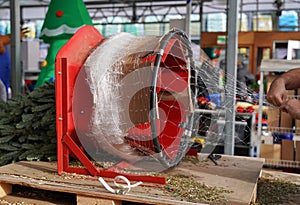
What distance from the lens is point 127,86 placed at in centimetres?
191

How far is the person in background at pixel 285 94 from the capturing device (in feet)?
5.08

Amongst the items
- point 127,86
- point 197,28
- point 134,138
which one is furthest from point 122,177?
point 197,28

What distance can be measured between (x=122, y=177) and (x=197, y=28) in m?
9.78

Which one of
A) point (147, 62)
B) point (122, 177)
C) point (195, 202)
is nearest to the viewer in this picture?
point (195, 202)

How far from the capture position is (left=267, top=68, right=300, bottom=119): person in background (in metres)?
1.55

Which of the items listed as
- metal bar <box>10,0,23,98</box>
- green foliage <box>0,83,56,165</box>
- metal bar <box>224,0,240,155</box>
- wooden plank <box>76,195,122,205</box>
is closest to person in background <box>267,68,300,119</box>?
wooden plank <box>76,195,122,205</box>

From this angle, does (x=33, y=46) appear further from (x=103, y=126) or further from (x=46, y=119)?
(x=103, y=126)

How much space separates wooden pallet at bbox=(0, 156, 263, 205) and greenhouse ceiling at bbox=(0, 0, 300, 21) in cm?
778

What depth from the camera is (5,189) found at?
6.61 ft

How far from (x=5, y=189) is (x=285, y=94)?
143 centimetres

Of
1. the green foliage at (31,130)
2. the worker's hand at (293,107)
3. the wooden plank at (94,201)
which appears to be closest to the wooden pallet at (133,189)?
the wooden plank at (94,201)

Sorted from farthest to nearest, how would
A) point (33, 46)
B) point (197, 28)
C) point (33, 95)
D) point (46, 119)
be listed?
point (197, 28), point (33, 46), point (33, 95), point (46, 119)

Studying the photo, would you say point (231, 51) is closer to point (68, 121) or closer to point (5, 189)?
point (68, 121)

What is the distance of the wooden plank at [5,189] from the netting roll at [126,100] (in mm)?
437
